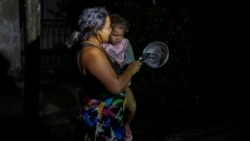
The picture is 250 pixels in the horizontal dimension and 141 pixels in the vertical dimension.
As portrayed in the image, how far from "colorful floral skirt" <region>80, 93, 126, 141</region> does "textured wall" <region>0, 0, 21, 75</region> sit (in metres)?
5.53

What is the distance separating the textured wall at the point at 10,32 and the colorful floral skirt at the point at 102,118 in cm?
553

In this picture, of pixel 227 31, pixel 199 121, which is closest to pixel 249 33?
pixel 227 31

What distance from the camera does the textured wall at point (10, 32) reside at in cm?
790

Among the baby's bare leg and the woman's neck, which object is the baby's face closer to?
the woman's neck

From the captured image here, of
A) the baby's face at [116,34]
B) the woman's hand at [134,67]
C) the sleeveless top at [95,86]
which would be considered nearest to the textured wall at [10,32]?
the baby's face at [116,34]

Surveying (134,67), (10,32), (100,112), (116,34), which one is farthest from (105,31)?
(10,32)

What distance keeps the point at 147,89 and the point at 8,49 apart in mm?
3797

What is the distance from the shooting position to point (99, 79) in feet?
9.08

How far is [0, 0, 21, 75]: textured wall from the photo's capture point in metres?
7.90

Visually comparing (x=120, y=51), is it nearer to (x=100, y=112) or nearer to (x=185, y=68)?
(x=100, y=112)

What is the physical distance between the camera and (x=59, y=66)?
9.15 metres

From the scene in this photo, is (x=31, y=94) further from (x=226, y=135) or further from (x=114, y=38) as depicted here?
(x=226, y=135)

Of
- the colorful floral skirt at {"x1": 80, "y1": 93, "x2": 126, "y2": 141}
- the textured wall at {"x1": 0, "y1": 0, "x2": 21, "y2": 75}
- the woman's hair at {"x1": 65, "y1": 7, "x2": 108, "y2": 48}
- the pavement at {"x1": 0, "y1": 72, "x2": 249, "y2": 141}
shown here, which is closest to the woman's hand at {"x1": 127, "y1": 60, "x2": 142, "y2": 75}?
the colorful floral skirt at {"x1": 80, "y1": 93, "x2": 126, "y2": 141}

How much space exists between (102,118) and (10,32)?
225 inches
